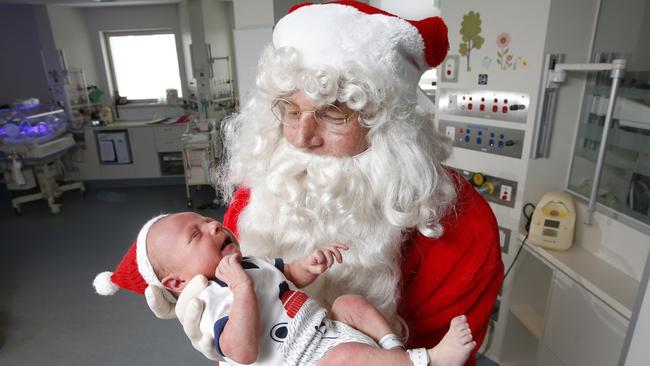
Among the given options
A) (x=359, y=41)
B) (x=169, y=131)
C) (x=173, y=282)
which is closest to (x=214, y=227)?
(x=173, y=282)

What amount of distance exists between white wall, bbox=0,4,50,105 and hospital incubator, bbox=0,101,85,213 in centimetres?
82

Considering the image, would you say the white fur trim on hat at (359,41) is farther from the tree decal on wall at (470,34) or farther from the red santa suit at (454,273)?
the tree decal on wall at (470,34)

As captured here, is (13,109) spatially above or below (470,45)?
below

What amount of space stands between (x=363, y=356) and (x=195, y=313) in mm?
389

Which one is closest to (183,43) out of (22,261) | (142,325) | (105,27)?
(105,27)

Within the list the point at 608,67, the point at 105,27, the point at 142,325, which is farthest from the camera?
the point at 105,27

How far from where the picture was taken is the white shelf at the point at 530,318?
2148 mm

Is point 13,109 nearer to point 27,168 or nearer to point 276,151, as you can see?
point 27,168

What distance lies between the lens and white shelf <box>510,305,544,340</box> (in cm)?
215

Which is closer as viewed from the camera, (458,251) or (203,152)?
(458,251)

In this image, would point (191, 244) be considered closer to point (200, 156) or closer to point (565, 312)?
point (565, 312)

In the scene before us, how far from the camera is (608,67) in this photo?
5.44ft

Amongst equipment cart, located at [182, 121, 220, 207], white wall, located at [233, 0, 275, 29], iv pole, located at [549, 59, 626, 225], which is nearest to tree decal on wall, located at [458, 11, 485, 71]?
iv pole, located at [549, 59, 626, 225]

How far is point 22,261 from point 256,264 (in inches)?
155
